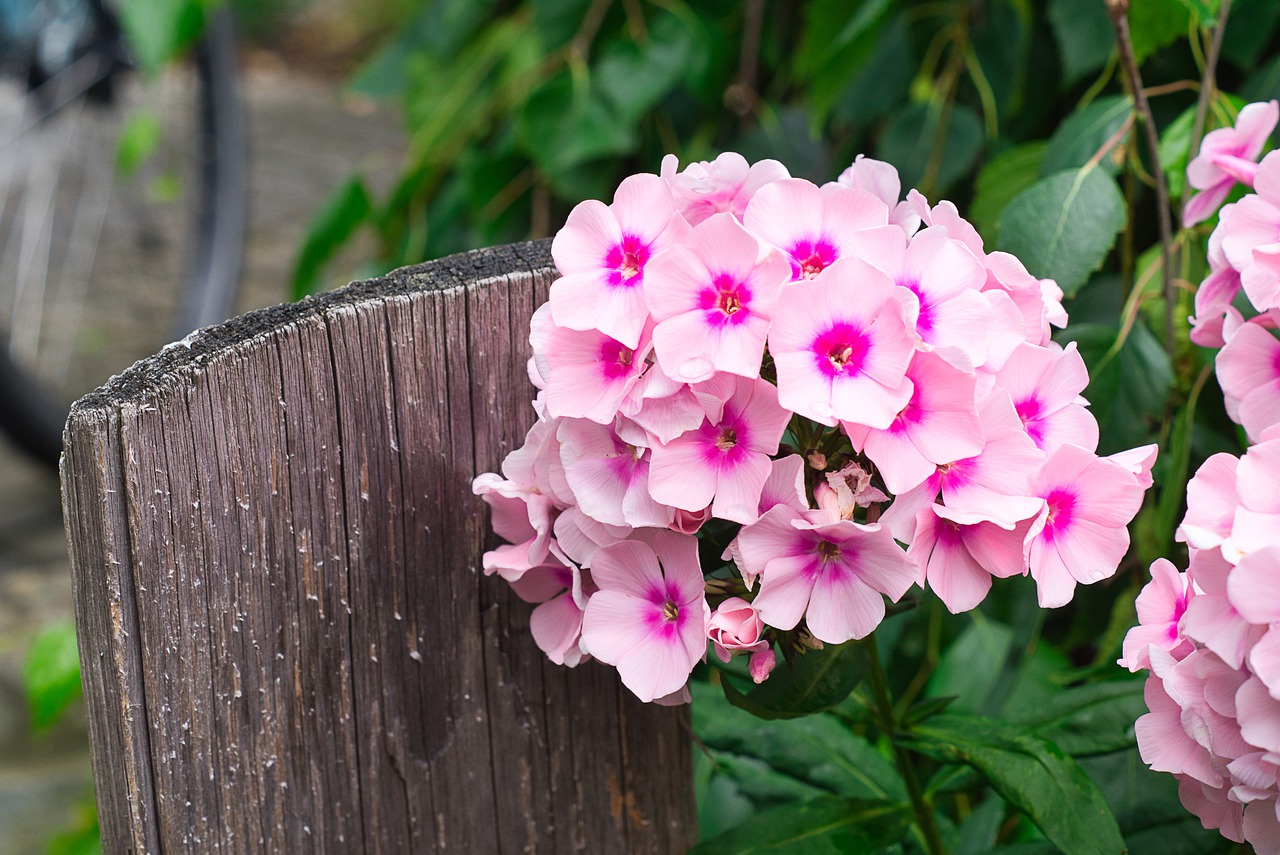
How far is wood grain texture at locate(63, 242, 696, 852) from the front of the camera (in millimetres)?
598

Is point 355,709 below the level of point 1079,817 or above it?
above

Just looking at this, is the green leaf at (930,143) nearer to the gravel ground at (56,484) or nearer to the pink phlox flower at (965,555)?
the pink phlox flower at (965,555)

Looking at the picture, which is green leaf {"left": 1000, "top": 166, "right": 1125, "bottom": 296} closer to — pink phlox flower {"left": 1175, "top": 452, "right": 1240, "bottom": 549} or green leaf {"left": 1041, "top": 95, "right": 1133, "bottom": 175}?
green leaf {"left": 1041, "top": 95, "right": 1133, "bottom": 175}

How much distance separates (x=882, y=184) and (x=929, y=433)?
0.47 ft

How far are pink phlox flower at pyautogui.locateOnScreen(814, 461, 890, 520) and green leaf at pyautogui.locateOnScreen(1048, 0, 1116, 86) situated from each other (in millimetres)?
670

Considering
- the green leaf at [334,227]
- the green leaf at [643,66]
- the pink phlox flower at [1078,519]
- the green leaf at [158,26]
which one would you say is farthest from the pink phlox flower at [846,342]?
the green leaf at [158,26]

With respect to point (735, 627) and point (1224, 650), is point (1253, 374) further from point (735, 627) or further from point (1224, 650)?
point (735, 627)

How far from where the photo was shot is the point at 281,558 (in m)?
0.64

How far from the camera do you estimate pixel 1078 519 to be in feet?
1.91

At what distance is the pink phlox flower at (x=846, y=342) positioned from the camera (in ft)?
1.73

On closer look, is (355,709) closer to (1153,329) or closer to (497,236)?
(1153,329)

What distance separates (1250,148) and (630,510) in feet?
1.54

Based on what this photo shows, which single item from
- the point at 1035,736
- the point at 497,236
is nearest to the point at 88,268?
the point at 497,236

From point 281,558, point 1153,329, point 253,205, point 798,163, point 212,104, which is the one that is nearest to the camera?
point 281,558
